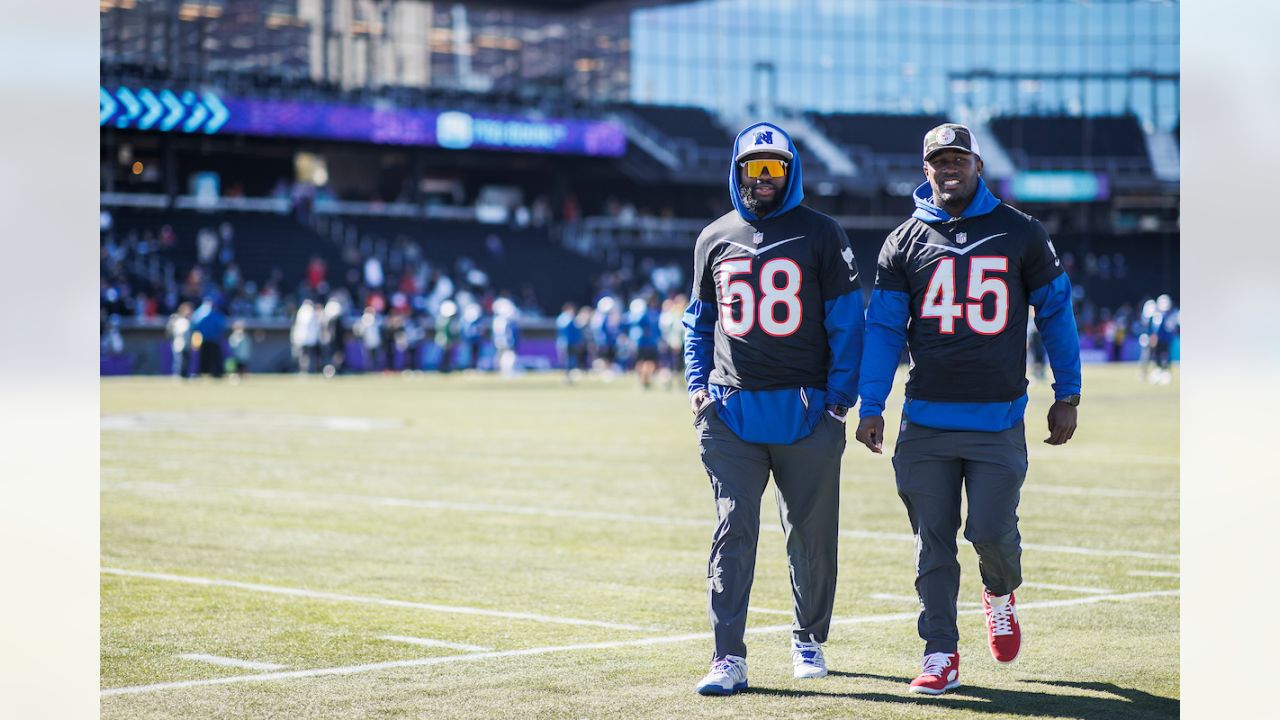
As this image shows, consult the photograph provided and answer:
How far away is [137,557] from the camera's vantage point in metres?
11.1

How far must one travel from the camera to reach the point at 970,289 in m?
6.99

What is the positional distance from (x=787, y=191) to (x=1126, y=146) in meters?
73.5

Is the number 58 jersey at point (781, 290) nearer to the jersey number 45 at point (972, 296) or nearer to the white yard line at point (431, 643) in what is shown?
the jersey number 45 at point (972, 296)

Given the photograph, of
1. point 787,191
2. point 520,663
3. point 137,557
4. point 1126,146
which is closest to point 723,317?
point 787,191

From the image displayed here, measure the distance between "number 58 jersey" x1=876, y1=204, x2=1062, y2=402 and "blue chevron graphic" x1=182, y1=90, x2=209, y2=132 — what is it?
47.7 metres

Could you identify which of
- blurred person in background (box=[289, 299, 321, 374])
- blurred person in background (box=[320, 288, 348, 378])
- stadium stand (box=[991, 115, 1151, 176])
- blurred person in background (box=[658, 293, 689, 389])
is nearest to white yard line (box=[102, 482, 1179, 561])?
blurred person in background (box=[658, 293, 689, 389])

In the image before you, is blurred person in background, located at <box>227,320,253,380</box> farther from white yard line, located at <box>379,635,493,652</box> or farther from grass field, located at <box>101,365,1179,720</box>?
white yard line, located at <box>379,635,493,652</box>

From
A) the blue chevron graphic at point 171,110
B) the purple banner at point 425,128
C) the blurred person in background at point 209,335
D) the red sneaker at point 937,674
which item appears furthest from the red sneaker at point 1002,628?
the purple banner at point 425,128

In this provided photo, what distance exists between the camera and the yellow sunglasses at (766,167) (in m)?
7.12

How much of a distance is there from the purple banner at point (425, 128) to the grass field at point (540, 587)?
34.5m

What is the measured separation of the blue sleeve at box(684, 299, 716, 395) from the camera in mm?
7320

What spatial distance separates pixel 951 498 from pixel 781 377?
2.78ft
